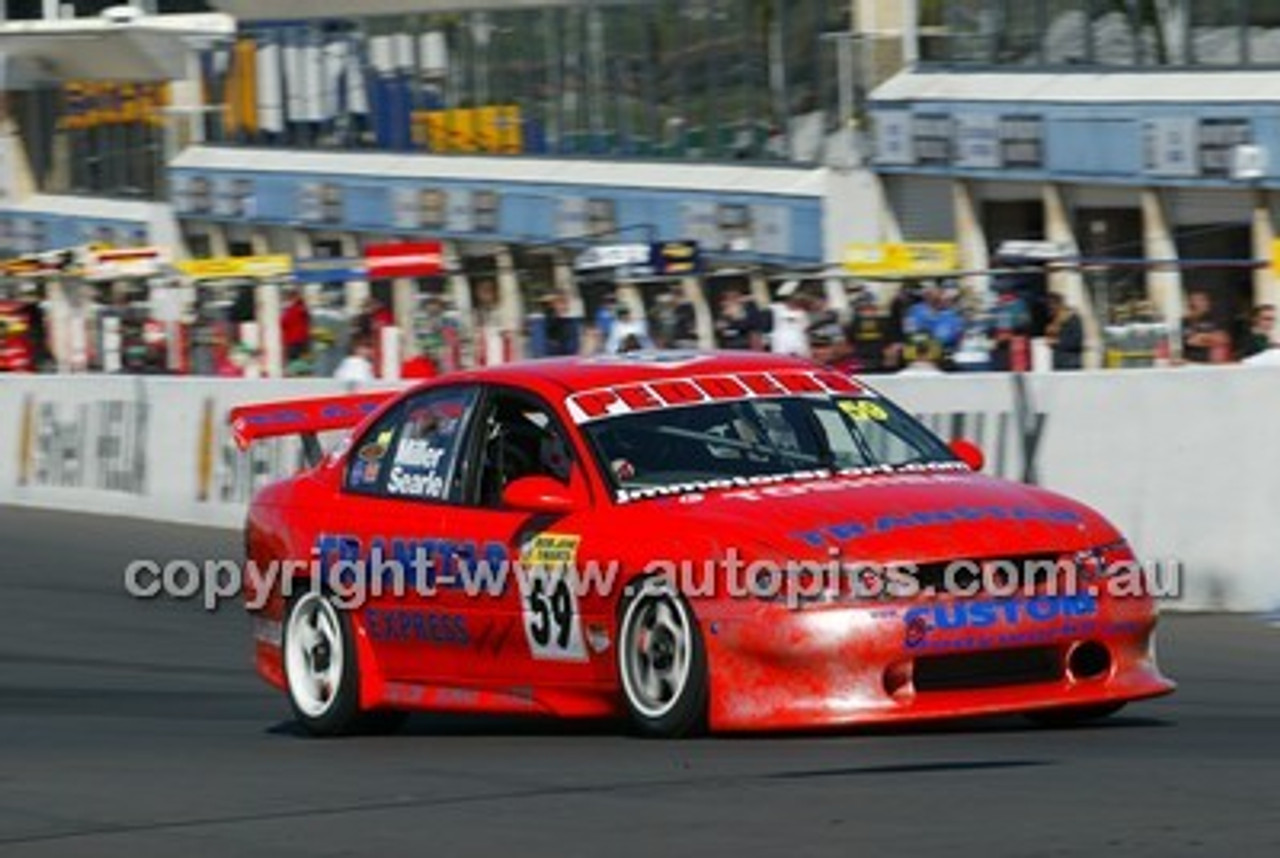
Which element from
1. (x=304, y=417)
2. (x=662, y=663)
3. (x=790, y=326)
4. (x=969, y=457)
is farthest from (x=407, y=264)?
(x=662, y=663)

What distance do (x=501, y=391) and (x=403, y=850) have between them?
3.84m

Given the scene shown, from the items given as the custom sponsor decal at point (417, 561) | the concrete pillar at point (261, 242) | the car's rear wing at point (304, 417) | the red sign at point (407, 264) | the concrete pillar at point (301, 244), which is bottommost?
the concrete pillar at point (261, 242)

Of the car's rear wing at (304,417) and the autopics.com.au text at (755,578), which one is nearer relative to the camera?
the autopics.com.au text at (755,578)

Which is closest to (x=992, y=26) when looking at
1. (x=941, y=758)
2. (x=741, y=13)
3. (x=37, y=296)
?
(x=741, y=13)

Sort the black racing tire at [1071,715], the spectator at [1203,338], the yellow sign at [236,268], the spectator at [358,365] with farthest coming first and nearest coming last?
1. the yellow sign at [236,268]
2. the spectator at [358,365]
3. the spectator at [1203,338]
4. the black racing tire at [1071,715]

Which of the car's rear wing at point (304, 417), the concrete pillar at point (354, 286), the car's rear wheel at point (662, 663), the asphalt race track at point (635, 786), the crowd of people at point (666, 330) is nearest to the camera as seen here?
the asphalt race track at point (635, 786)

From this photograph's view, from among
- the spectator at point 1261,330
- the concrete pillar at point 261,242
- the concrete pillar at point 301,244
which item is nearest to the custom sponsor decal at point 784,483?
the spectator at point 1261,330

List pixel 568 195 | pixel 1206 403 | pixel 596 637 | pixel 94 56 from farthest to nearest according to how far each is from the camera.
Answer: pixel 94 56, pixel 568 195, pixel 1206 403, pixel 596 637

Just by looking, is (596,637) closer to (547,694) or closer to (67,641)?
(547,694)

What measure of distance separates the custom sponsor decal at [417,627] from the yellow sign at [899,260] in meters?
11.4

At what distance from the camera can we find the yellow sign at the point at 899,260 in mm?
23547

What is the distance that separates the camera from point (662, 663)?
1045 cm

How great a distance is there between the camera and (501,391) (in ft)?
38.2

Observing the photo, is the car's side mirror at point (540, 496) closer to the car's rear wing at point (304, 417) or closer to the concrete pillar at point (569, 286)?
the car's rear wing at point (304, 417)
